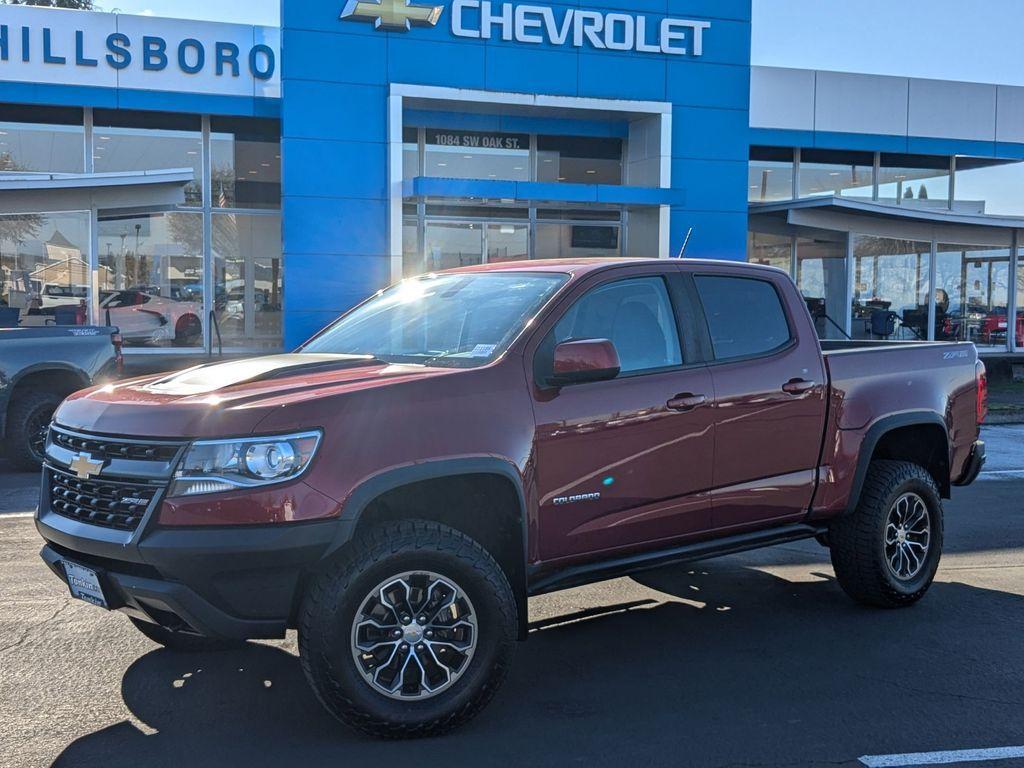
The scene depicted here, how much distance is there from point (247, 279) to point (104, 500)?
17.1m

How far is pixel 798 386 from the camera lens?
536 centimetres

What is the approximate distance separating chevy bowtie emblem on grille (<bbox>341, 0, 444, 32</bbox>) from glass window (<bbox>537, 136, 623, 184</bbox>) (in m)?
3.83

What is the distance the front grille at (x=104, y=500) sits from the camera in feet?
12.4

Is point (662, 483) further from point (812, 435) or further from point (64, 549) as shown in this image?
point (64, 549)

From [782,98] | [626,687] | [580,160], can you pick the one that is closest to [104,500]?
[626,687]

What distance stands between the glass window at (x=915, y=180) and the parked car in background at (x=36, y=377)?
19.4 meters

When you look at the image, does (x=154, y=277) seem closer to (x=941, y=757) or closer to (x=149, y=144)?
(x=149, y=144)

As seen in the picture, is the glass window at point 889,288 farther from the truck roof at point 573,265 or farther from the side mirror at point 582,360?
the side mirror at point 582,360

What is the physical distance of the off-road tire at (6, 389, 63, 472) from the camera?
9.95 m

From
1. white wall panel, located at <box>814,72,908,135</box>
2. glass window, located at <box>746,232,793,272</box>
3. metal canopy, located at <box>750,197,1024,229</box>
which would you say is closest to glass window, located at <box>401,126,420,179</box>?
metal canopy, located at <box>750,197,1024,229</box>

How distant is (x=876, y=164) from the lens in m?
23.8

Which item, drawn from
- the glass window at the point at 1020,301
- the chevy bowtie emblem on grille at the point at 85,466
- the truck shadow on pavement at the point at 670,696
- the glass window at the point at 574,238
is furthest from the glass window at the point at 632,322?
the glass window at the point at 1020,301

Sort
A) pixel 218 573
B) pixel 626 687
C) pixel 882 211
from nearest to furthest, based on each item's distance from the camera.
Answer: pixel 218 573
pixel 626 687
pixel 882 211

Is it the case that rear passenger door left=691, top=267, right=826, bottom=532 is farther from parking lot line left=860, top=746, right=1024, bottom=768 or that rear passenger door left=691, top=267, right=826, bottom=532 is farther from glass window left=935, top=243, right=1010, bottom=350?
glass window left=935, top=243, right=1010, bottom=350
